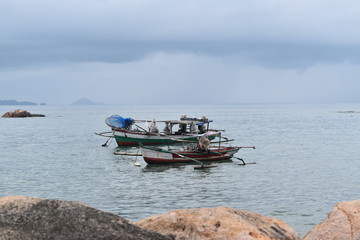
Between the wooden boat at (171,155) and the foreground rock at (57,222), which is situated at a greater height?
the foreground rock at (57,222)

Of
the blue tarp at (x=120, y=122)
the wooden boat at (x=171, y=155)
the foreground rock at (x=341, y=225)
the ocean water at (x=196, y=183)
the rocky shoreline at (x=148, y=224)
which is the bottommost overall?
the ocean water at (x=196, y=183)

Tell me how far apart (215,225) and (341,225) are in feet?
7.53

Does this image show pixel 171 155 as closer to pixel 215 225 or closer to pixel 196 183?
pixel 196 183

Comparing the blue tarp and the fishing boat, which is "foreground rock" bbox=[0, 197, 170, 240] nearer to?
the fishing boat

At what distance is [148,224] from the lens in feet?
24.1

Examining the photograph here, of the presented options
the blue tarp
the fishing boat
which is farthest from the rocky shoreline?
the blue tarp

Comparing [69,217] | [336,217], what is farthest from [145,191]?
[69,217]

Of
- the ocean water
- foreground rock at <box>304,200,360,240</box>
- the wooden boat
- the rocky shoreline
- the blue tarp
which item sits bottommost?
the ocean water

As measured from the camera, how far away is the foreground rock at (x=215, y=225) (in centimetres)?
686

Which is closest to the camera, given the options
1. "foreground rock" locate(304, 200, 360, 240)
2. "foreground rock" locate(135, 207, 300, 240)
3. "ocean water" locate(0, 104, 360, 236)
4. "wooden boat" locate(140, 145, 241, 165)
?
"foreground rock" locate(135, 207, 300, 240)

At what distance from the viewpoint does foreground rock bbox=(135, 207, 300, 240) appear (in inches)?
270

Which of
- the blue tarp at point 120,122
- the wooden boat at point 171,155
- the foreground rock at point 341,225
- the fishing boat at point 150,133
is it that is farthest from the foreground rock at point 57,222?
the blue tarp at point 120,122

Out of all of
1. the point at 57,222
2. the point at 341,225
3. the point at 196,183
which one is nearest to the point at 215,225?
the point at 341,225

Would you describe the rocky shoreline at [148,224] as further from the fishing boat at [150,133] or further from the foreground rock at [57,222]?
the fishing boat at [150,133]
